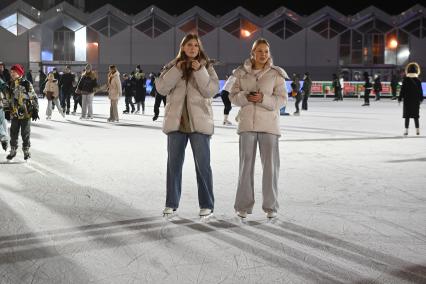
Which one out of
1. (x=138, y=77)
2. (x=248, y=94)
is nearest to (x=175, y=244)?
(x=248, y=94)

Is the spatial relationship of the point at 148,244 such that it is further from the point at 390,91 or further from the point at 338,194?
the point at 390,91

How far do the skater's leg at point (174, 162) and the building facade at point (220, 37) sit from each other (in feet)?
141

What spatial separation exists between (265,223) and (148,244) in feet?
3.61

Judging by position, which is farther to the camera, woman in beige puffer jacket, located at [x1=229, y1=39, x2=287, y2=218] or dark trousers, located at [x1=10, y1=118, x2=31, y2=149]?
dark trousers, located at [x1=10, y1=118, x2=31, y2=149]

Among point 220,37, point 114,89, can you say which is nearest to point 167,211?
point 114,89

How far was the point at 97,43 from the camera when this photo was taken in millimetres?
49219

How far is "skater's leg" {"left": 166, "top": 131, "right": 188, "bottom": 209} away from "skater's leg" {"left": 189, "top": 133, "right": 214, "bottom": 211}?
8cm

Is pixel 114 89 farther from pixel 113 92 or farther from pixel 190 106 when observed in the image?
pixel 190 106

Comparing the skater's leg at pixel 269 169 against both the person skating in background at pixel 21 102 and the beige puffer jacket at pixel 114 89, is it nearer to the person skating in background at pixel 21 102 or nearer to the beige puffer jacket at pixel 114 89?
the person skating in background at pixel 21 102

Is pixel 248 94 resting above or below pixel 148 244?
above

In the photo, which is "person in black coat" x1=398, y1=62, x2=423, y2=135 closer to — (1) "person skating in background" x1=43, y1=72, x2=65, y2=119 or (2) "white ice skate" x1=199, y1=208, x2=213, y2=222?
(2) "white ice skate" x1=199, y1=208, x2=213, y2=222

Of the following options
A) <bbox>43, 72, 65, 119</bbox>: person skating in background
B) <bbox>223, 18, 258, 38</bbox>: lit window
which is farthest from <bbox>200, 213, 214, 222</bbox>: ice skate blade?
<bbox>223, 18, 258, 38</bbox>: lit window

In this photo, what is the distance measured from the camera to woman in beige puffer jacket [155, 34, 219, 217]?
541cm

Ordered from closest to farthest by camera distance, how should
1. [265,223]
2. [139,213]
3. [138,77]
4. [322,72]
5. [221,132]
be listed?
1. [265,223]
2. [139,213]
3. [221,132]
4. [138,77]
5. [322,72]
